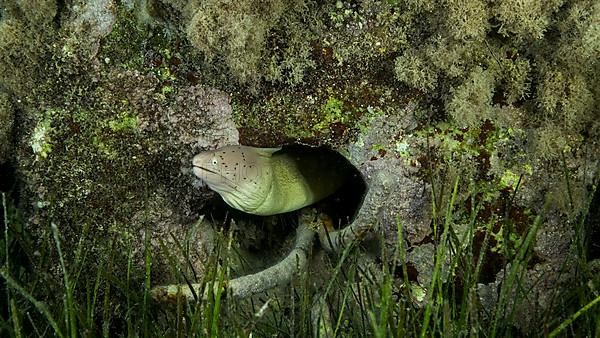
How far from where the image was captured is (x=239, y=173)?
3070 millimetres

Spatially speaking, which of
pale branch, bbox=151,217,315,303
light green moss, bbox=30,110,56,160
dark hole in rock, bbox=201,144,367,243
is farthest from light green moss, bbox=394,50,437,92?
light green moss, bbox=30,110,56,160

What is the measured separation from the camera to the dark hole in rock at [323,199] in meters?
3.58

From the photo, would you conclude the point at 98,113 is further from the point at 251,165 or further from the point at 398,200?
the point at 398,200

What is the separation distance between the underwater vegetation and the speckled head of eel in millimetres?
100

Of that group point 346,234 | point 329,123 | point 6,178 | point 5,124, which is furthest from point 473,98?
point 6,178

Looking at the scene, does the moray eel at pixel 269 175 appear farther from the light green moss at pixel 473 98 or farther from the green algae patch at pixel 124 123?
the light green moss at pixel 473 98

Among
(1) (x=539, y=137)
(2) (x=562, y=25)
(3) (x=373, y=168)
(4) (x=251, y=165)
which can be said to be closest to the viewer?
(2) (x=562, y=25)

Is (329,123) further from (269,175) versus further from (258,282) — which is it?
(258,282)

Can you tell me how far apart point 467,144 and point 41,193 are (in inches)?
87.7

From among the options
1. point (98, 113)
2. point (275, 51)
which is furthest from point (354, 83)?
point (98, 113)

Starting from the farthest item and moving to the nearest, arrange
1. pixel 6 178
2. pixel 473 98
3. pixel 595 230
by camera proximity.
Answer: pixel 6 178, pixel 595 230, pixel 473 98

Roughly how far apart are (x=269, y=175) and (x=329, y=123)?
0.57m

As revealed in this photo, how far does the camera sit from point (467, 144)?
2.86 m

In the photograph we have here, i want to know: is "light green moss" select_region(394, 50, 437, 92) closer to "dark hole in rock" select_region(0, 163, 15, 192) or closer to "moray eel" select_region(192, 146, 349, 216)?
"moray eel" select_region(192, 146, 349, 216)
